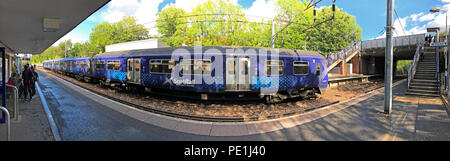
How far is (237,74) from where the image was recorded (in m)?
9.81

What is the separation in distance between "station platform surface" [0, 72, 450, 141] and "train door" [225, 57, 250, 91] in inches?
116

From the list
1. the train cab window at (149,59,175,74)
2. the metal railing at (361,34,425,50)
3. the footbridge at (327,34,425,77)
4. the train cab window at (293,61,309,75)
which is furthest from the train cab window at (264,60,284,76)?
the metal railing at (361,34,425,50)

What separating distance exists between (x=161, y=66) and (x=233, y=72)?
3.92m

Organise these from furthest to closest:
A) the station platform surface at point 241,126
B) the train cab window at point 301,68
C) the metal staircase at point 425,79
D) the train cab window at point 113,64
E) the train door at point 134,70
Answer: the train cab window at point 113,64
the train door at point 134,70
the metal staircase at point 425,79
the train cab window at point 301,68
the station platform surface at point 241,126

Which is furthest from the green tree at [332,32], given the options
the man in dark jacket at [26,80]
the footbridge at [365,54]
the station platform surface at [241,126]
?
the man in dark jacket at [26,80]

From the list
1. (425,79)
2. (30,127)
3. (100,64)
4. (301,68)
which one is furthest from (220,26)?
(30,127)

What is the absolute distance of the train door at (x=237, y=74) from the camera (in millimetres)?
9805

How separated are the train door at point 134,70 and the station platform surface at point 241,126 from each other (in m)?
4.29

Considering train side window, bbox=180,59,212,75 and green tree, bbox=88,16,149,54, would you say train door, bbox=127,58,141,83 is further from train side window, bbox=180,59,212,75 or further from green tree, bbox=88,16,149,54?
green tree, bbox=88,16,149,54

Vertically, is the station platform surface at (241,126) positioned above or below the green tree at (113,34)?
below

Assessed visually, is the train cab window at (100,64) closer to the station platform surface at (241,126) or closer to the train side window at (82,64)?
the train side window at (82,64)

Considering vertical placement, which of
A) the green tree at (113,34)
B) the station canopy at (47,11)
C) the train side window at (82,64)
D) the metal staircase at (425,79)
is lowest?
the metal staircase at (425,79)
